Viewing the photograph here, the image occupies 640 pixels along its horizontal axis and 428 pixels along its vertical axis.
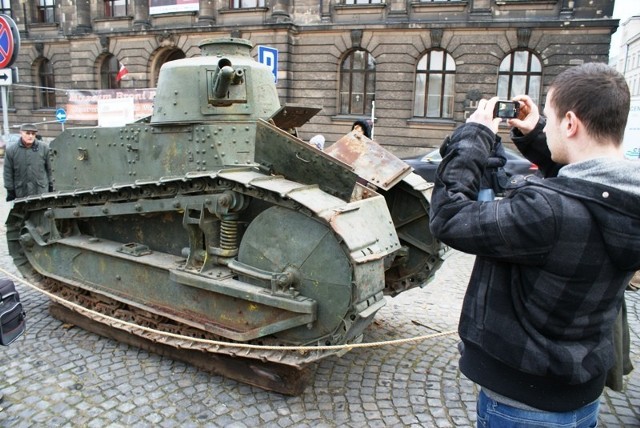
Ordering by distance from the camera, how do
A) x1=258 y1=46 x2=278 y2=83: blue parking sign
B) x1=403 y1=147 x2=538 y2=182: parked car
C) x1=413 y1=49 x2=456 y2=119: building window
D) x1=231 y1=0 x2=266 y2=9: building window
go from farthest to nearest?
1. x1=231 y1=0 x2=266 y2=9: building window
2. x1=413 y1=49 x2=456 y2=119: building window
3. x1=403 y1=147 x2=538 y2=182: parked car
4. x1=258 y1=46 x2=278 y2=83: blue parking sign

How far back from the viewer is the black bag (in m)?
3.50

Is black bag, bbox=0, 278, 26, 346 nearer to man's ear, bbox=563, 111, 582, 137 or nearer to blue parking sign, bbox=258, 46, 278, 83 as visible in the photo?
man's ear, bbox=563, 111, 582, 137

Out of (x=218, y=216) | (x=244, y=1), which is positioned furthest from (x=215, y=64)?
(x=244, y=1)

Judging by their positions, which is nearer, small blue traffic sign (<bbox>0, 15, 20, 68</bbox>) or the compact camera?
the compact camera

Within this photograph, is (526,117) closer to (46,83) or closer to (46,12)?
(46,83)

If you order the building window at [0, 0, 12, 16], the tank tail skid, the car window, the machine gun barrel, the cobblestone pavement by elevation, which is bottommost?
the cobblestone pavement

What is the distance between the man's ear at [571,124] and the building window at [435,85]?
20.7 meters

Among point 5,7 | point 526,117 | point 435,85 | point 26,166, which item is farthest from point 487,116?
point 5,7

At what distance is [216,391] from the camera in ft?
14.7

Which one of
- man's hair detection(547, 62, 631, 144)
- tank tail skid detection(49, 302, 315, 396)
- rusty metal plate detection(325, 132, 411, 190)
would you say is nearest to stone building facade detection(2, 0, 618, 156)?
rusty metal plate detection(325, 132, 411, 190)

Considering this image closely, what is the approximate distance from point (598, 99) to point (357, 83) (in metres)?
21.7

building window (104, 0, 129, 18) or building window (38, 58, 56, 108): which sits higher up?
building window (104, 0, 129, 18)

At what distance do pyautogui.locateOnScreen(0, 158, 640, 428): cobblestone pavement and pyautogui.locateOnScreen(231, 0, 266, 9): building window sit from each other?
20628mm

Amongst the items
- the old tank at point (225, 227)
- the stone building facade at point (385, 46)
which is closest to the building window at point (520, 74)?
the stone building facade at point (385, 46)
